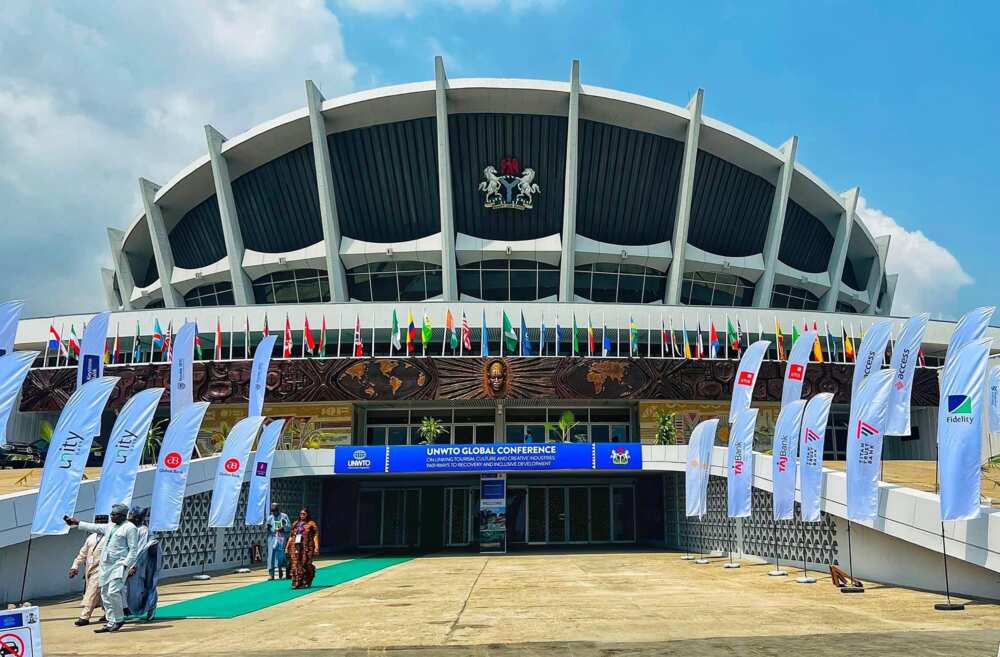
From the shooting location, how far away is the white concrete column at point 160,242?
50.0 metres

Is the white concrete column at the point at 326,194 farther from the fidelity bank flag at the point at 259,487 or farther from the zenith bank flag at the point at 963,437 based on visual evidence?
the zenith bank flag at the point at 963,437

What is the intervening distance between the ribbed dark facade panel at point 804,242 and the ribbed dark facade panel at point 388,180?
2447 cm

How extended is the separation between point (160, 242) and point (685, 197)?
33.9 meters

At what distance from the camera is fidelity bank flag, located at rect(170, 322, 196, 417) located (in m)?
24.1

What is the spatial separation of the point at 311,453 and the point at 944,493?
2487 centimetres

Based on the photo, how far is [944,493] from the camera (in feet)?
43.2

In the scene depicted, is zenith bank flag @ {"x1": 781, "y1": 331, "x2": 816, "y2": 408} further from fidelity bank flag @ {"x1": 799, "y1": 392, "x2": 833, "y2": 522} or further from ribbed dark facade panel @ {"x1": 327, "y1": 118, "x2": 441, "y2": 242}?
ribbed dark facade panel @ {"x1": 327, "y1": 118, "x2": 441, "y2": 242}

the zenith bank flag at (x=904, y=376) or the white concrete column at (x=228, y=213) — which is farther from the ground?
the white concrete column at (x=228, y=213)

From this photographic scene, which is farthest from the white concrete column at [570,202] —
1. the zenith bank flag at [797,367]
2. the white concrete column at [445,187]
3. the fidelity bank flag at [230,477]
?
the fidelity bank flag at [230,477]

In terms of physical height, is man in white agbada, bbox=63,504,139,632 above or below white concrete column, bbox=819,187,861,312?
below

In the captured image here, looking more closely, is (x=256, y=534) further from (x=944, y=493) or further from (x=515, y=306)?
(x=944, y=493)

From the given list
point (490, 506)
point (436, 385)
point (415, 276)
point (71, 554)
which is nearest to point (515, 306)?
point (436, 385)

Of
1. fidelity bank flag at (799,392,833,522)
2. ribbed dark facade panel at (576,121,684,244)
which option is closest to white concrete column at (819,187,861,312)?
ribbed dark facade panel at (576,121,684,244)

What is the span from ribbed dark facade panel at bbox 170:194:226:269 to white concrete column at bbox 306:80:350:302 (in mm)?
10134
